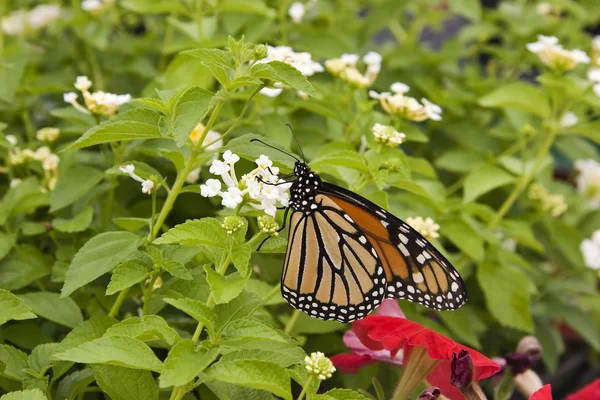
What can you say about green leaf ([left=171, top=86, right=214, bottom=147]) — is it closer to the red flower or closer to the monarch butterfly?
the monarch butterfly

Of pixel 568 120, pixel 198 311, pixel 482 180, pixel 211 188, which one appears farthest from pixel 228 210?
pixel 568 120

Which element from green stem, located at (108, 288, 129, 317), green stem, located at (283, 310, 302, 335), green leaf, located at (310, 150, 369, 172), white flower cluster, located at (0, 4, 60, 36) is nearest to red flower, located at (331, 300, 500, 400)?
green stem, located at (283, 310, 302, 335)

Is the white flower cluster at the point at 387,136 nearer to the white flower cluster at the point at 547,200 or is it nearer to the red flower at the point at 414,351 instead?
the red flower at the point at 414,351

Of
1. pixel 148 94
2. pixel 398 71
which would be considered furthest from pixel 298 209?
pixel 398 71

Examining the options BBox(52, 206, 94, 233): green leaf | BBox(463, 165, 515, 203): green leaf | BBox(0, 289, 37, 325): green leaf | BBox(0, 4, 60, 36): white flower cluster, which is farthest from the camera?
BBox(0, 4, 60, 36): white flower cluster

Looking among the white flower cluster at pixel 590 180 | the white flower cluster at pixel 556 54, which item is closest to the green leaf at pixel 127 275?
the white flower cluster at pixel 556 54

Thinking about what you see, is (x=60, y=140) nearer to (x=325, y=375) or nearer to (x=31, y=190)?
(x=31, y=190)
